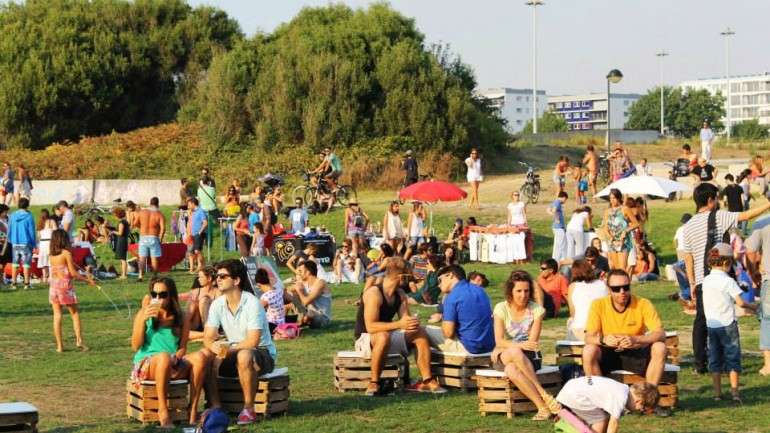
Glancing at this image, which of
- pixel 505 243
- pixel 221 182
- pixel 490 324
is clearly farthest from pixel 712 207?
pixel 221 182

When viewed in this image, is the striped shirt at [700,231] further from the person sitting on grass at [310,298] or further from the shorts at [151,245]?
the shorts at [151,245]

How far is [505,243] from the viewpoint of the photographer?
27.4 metres

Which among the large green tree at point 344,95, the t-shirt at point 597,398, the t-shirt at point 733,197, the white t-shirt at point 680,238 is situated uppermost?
the large green tree at point 344,95

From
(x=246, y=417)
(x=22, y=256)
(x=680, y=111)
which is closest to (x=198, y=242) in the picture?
(x=22, y=256)

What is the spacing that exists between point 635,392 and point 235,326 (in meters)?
3.19

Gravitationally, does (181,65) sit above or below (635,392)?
above

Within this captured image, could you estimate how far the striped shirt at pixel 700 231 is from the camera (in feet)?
38.9

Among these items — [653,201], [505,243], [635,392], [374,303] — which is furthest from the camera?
[653,201]

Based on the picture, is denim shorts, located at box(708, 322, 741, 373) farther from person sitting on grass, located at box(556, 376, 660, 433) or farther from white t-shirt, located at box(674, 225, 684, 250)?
person sitting on grass, located at box(556, 376, 660, 433)

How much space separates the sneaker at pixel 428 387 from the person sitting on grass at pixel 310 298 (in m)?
5.04

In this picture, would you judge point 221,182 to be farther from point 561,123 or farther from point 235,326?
point 561,123

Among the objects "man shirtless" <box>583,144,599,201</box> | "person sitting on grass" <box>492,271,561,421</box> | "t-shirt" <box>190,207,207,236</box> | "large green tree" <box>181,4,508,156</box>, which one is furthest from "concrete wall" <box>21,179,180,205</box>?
"person sitting on grass" <box>492,271,561,421</box>

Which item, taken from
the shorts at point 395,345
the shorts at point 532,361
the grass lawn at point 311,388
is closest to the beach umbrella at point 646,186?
the grass lawn at point 311,388

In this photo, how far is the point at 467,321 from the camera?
455 inches
